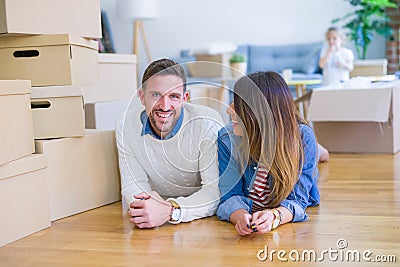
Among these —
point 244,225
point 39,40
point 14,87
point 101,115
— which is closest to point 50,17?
point 39,40

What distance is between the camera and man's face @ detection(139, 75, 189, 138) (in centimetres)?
176

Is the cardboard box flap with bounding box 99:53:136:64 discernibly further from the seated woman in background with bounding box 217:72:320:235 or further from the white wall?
the white wall

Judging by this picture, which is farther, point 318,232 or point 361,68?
point 361,68

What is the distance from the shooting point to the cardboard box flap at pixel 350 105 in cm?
282

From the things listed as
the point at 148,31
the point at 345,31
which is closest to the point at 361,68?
the point at 345,31

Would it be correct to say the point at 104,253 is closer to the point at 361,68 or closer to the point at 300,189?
the point at 300,189

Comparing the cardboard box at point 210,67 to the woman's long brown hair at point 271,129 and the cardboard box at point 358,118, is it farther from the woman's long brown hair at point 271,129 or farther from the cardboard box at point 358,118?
the cardboard box at point 358,118

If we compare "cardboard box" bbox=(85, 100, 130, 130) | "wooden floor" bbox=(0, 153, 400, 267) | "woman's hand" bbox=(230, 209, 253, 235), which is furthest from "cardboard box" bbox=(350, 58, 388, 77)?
"woman's hand" bbox=(230, 209, 253, 235)

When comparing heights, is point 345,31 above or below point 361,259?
above

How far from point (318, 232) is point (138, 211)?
1.59 ft

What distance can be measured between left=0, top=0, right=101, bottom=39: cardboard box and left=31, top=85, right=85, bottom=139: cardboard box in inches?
7.7

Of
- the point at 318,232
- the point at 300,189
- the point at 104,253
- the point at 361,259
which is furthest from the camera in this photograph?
the point at 300,189

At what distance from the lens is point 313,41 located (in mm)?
5176

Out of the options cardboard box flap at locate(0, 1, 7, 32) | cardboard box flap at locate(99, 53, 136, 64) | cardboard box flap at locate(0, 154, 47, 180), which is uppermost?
cardboard box flap at locate(0, 1, 7, 32)
